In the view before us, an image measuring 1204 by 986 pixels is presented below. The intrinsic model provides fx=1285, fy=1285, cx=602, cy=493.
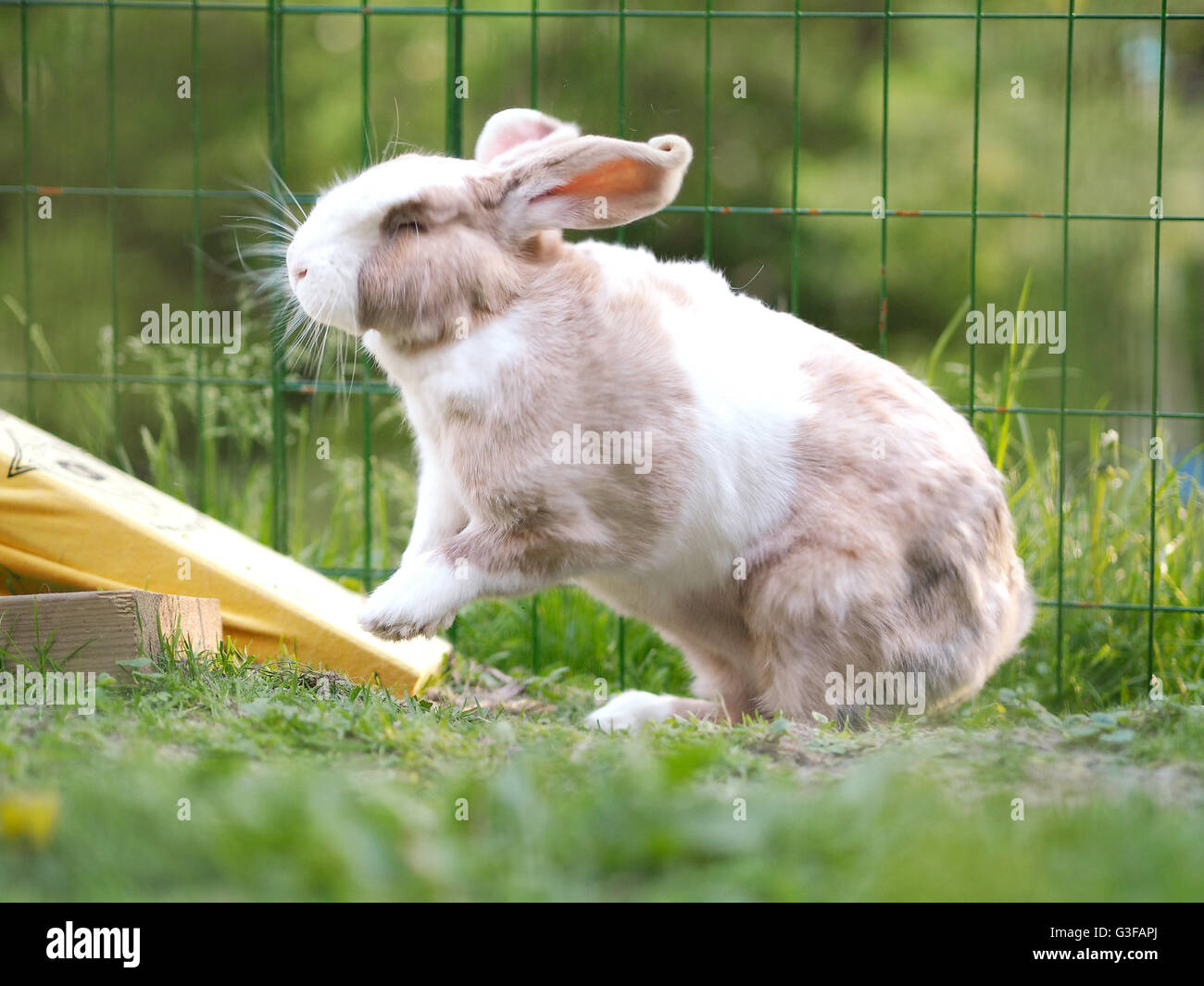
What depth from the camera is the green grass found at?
1675 mm

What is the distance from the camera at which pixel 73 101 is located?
7.82 meters

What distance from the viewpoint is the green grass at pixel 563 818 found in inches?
65.9

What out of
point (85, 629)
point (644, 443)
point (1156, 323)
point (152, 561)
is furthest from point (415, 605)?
point (1156, 323)

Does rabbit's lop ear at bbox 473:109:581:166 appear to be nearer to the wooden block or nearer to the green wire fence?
the green wire fence

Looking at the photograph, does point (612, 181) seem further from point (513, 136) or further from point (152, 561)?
point (152, 561)

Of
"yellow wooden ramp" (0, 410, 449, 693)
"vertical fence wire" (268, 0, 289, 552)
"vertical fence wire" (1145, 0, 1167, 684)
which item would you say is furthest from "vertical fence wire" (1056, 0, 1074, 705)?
"vertical fence wire" (268, 0, 289, 552)

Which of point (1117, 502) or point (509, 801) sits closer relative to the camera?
point (509, 801)

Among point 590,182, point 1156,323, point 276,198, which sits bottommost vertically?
point 1156,323

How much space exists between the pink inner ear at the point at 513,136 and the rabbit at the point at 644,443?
0.01 metres

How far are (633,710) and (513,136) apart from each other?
1.56m

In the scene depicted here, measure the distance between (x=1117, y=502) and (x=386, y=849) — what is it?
12.5 ft

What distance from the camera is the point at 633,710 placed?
3.40 metres

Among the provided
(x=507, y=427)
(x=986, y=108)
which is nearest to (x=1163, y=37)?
(x=507, y=427)
